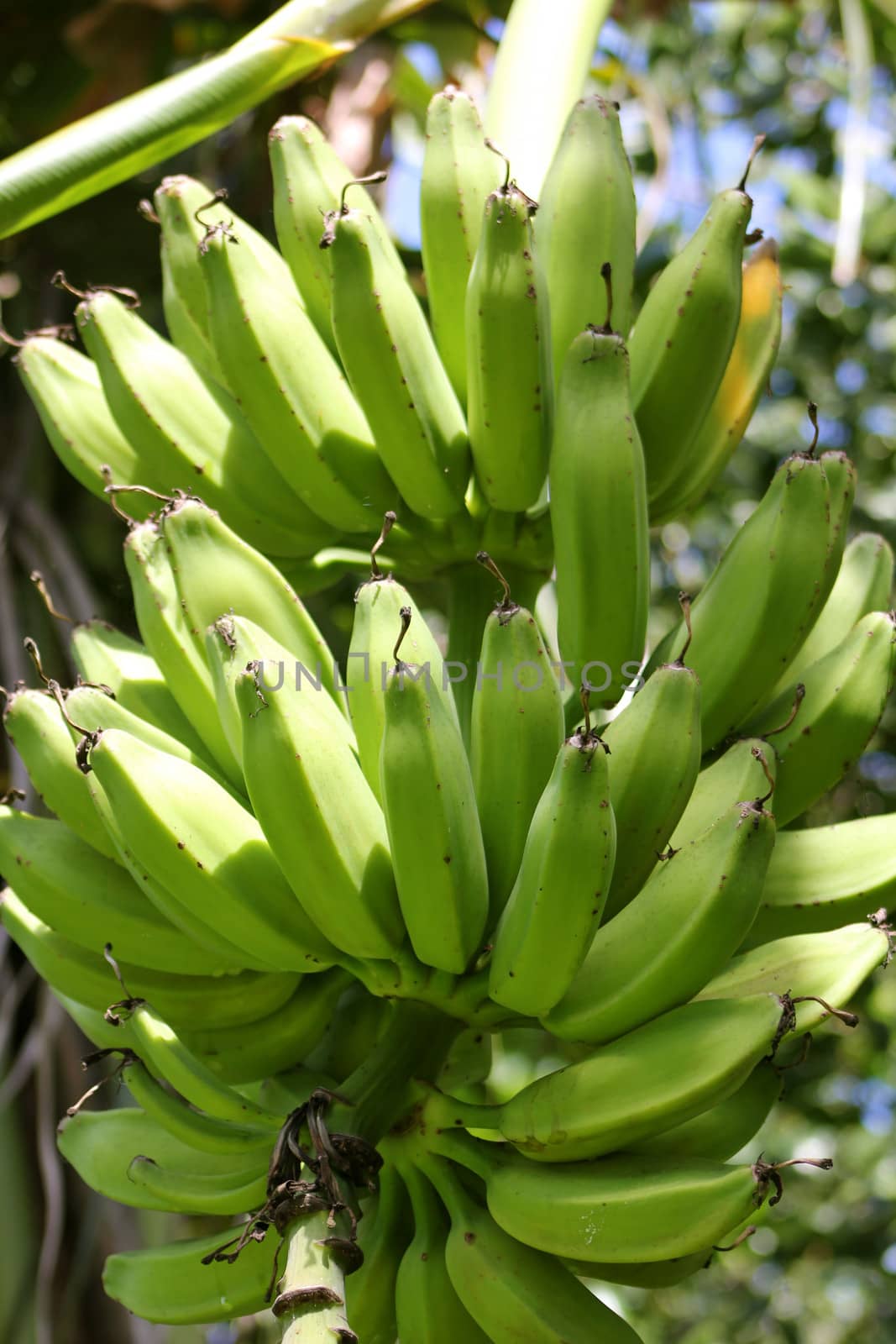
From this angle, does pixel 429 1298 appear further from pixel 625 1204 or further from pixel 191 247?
pixel 191 247

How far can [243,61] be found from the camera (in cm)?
107

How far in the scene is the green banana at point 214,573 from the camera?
3.06ft

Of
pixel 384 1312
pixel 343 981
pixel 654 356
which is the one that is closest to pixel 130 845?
pixel 343 981

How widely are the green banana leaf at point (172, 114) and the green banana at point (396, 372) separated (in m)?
0.16

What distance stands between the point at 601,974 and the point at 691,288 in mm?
547

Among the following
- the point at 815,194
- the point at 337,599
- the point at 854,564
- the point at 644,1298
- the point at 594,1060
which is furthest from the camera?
the point at 644,1298

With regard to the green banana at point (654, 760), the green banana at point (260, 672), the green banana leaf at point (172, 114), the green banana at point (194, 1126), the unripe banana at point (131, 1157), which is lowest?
the unripe banana at point (131, 1157)

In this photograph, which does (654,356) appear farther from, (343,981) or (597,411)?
(343,981)

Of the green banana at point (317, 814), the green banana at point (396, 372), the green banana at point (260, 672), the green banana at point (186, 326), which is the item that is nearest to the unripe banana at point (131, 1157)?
the green banana at point (317, 814)

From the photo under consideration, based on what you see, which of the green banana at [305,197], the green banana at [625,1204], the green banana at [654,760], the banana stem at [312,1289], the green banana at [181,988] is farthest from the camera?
the green banana at [305,197]

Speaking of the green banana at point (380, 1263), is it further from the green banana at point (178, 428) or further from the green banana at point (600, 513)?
the green banana at point (178, 428)

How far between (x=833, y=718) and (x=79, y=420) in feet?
2.29

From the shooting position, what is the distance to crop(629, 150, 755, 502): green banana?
1.04 meters

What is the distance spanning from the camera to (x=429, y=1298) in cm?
89
